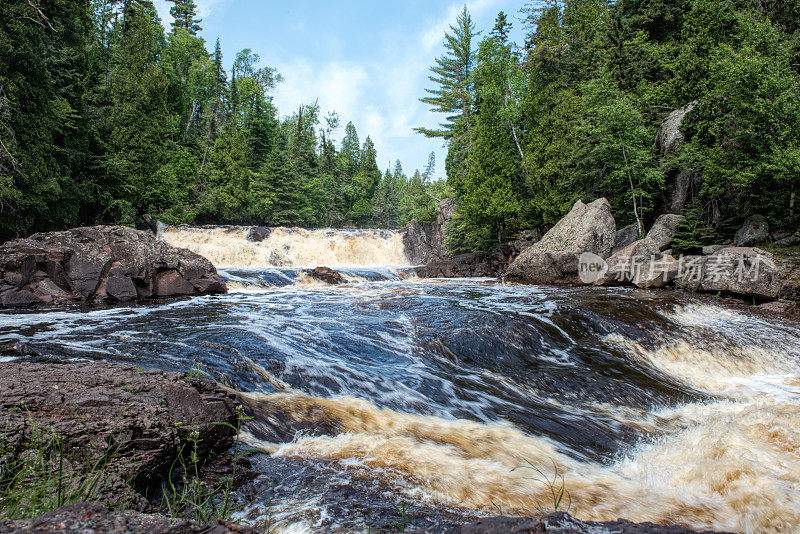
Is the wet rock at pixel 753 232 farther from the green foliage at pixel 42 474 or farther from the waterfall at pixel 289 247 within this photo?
the waterfall at pixel 289 247

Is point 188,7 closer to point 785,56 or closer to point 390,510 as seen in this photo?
point 785,56

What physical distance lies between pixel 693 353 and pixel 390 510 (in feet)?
23.6

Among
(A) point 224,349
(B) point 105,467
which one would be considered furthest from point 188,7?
(B) point 105,467

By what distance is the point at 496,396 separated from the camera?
4.98m

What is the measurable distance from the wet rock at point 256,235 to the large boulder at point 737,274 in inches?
819

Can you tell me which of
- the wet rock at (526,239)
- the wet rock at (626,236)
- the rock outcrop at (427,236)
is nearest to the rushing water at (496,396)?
the wet rock at (626,236)

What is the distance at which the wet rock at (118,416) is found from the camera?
2176 millimetres

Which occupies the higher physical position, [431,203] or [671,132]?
[671,132]

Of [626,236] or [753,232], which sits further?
[626,236]

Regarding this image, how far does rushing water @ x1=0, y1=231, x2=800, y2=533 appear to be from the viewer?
8.90 feet

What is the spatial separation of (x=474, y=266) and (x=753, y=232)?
11.0 metres

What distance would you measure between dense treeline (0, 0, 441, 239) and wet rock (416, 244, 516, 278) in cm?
973

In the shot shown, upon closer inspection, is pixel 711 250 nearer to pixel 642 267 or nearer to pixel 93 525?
pixel 642 267

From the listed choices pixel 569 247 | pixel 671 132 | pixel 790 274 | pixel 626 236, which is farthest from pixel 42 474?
pixel 671 132
